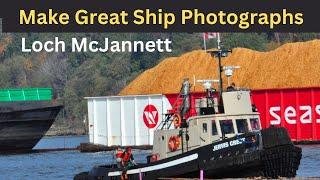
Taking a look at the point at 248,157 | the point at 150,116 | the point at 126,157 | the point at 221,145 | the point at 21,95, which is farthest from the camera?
the point at 21,95

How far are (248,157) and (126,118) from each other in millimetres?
42566

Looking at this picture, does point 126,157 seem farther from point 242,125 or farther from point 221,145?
point 242,125

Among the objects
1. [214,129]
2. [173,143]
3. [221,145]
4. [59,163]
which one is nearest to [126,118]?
[59,163]

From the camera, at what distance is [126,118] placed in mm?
78125

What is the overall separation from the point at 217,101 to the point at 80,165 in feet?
86.5

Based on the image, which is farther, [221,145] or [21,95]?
[21,95]

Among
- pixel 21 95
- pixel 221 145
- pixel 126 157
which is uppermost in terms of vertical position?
pixel 21 95

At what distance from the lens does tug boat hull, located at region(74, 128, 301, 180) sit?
117ft

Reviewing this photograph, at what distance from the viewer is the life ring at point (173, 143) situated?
38625 mm

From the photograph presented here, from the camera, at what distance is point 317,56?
8325 cm

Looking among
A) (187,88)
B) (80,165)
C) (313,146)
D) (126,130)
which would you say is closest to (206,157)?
(187,88)

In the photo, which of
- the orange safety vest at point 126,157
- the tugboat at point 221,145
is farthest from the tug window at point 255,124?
the orange safety vest at point 126,157

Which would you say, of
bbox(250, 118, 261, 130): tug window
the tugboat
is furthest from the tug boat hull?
bbox(250, 118, 261, 130): tug window

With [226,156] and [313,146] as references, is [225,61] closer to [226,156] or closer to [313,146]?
[313,146]
